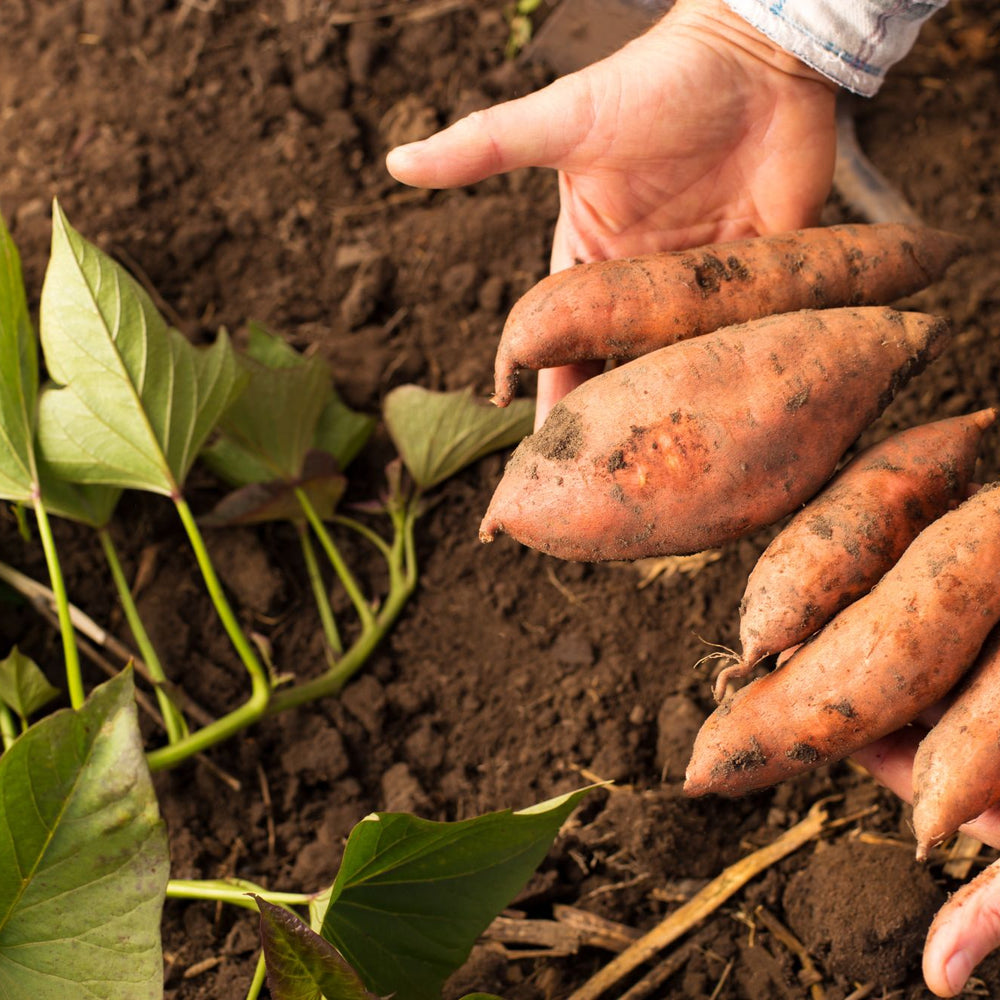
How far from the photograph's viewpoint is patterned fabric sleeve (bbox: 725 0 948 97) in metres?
1.36

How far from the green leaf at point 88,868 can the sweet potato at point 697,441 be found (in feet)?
1.46

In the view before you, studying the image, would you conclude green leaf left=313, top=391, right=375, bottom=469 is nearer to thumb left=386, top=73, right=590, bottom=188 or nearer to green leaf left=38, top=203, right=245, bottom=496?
green leaf left=38, top=203, right=245, bottom=496

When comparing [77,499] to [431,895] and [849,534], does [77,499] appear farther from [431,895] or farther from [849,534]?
[849,534]

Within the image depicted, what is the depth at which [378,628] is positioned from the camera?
5.09ft

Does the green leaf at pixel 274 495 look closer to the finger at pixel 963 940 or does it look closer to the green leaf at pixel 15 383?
the green leaf at pixel 15 383

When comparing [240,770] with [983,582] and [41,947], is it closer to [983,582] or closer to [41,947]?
[41,947]

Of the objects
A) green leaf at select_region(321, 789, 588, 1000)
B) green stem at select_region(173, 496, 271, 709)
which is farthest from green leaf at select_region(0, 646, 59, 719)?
green leaf at select_region(321, 789, 588, 1000)

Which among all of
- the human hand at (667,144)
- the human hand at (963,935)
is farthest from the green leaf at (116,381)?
the human hand at (963,935)

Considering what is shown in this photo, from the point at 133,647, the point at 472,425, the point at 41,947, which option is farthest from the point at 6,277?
the point at 41,947

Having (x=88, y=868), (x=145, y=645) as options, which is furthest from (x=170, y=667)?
(x=88, y=868)

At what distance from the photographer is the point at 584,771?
1.43 meters

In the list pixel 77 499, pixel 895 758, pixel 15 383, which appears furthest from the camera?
pixel 77 499

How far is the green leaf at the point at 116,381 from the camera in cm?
136

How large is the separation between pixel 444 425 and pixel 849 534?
654 mm
